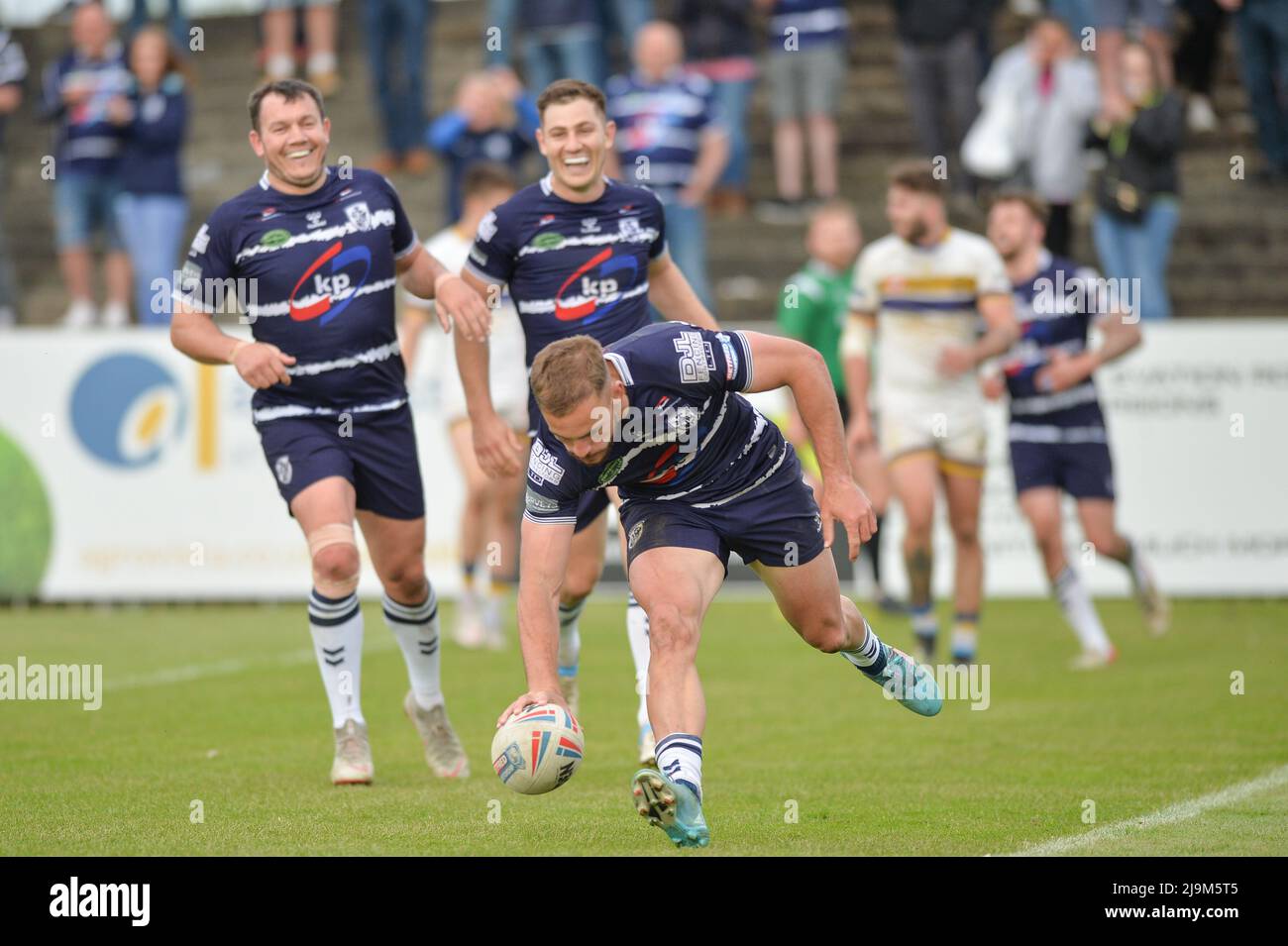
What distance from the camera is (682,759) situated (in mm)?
6148

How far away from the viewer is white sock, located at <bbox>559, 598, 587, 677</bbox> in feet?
29.3

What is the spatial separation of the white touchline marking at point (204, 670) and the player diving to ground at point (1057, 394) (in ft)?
15.0

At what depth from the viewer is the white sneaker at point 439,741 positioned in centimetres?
826

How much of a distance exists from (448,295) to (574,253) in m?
0.68

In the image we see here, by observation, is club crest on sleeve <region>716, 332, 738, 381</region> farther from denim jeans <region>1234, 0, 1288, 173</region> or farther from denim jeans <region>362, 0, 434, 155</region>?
denim jeans <region>362, 0, 434, 155</region>

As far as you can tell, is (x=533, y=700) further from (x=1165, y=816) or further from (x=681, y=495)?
(x=1165, y=816)

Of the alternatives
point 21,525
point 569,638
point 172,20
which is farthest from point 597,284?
point 172,20

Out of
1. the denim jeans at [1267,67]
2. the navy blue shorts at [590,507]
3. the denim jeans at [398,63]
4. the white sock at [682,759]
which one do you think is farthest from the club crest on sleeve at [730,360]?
the denim jeans at [398,63]

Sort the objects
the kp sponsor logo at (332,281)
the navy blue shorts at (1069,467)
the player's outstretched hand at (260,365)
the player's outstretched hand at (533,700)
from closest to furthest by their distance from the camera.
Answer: the player's outstretched hand at (533,700)
the player's outstretched hand at (260,365)
the kp sponsor logo at (332,281)
the navy blue shorts at (1069,467)

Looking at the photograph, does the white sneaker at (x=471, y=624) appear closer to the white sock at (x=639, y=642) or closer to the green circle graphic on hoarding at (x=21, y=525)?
the green circle graphic on hoarding at (x=21, y=525)

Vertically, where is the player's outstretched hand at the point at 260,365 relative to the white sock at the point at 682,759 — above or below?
above

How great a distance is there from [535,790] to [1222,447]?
33.6 feet

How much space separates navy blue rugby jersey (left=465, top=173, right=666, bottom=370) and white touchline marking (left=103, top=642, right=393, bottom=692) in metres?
4.32
